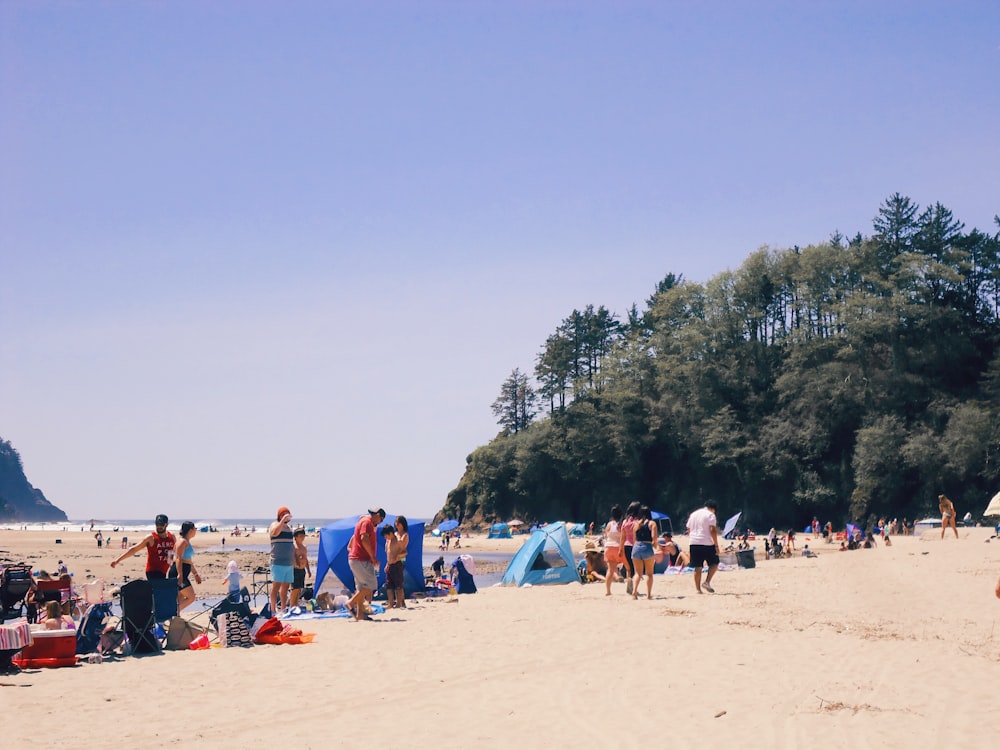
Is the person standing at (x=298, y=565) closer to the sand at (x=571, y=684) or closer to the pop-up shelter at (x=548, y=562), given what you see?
the sand at (x=571, y=684)

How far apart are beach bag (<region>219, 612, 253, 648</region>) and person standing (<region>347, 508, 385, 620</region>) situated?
2438mm

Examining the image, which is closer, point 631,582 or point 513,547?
point 631,582

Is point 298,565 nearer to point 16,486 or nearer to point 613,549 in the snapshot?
point 613,549

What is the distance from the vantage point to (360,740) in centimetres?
655

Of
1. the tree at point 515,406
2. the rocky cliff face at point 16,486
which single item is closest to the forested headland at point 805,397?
the tree at point 515,406

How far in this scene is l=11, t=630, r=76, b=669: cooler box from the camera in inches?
373

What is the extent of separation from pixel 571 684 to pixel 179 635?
5546 mm

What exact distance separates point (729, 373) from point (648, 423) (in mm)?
8049

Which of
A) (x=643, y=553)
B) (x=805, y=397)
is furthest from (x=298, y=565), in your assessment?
(x=805, y=397)

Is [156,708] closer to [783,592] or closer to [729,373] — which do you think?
[783,592]

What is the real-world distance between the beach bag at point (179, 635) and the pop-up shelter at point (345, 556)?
5653 millimetres

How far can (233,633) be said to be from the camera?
1123cm

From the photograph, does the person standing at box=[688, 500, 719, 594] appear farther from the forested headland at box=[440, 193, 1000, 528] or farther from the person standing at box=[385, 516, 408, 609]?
the forested headland at box=[440, 193, 1000, 528]

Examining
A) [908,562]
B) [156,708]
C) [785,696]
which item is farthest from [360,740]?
[908,562]
